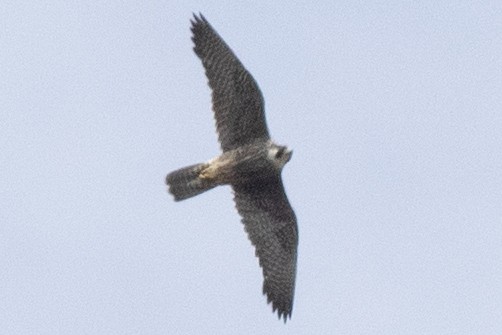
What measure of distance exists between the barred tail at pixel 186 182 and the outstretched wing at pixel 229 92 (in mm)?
496

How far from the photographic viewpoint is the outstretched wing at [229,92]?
2084 cm

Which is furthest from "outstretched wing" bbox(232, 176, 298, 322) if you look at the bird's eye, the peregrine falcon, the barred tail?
the barred tail

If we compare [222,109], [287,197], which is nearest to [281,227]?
[287,197]

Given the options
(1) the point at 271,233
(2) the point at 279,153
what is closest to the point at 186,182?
(2) the point at 279,153

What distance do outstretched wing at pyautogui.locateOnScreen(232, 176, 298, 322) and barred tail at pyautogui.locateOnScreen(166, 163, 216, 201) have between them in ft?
2.09

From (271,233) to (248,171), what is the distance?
1010 millimetres

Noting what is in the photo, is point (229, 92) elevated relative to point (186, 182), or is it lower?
elevated

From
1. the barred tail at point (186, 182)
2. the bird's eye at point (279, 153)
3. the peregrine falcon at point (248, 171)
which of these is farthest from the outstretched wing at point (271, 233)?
the barred tail at point (186, 182)

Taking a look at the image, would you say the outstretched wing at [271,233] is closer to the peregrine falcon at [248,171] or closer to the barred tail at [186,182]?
the peregrine falcon at [248,171]

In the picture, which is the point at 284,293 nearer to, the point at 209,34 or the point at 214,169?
the point at 214,169

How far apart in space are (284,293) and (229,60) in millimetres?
3313

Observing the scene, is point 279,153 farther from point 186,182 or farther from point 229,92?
point 186,182

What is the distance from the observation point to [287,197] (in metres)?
21.8

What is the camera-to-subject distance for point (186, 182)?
2111cm
